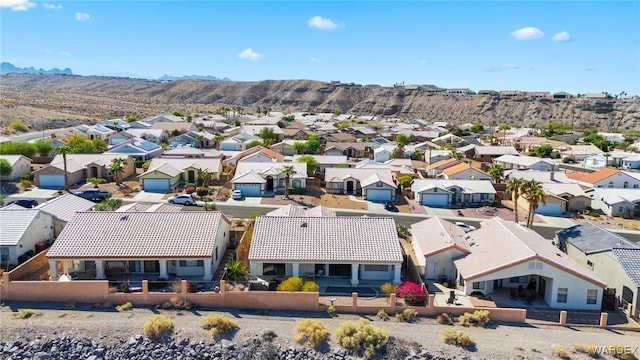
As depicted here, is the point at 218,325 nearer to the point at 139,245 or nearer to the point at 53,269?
the point at 139,245

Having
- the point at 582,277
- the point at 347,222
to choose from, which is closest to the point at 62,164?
the point at 347,222

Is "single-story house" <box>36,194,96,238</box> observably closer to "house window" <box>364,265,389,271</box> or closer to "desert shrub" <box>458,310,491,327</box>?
"house window" <box>364,265,389,271</box>

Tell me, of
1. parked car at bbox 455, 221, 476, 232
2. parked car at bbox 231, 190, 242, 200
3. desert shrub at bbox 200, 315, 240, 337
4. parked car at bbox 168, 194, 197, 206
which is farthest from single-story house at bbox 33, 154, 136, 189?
parked car at bbox 455, 221, 476, 232

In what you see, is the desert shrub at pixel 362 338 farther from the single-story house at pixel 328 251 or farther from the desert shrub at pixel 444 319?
the single-story house at pixel 328 251

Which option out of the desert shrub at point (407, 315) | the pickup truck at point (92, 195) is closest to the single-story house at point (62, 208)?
the pickup truck at point (92, 195)

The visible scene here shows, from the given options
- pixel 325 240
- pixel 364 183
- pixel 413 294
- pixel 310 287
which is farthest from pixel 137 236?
pixel 364 183

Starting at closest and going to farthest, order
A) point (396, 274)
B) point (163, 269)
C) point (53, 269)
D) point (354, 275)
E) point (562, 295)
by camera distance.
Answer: point (562, 295)
point (53, 269)
point (163, 269)
point (354, 275)
point (396, 274)
